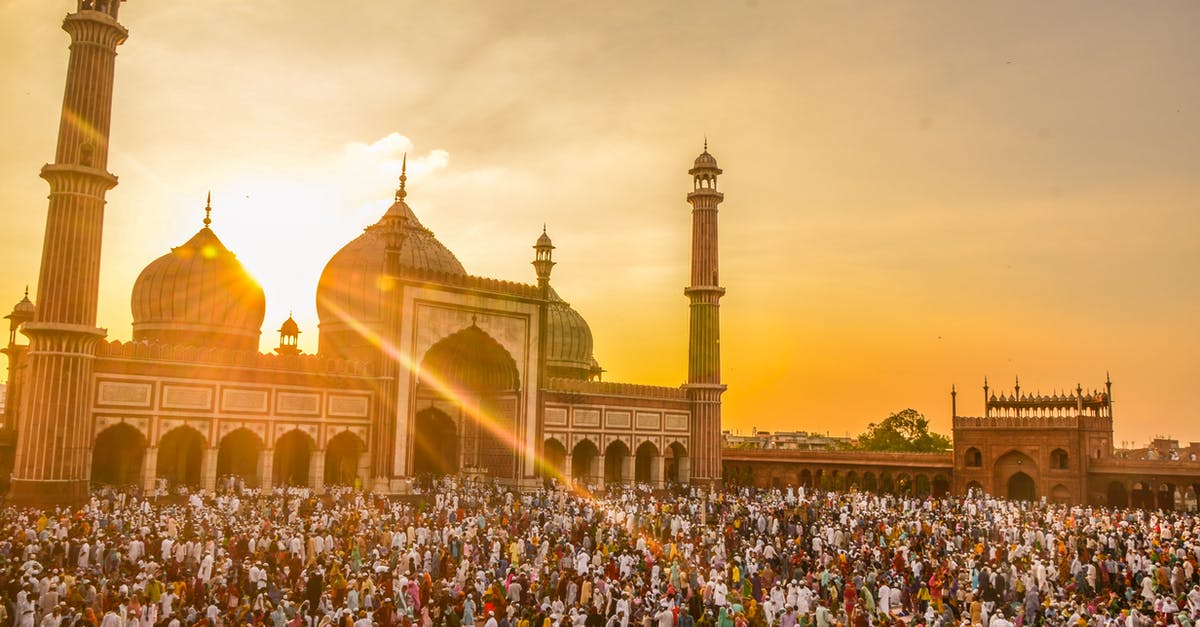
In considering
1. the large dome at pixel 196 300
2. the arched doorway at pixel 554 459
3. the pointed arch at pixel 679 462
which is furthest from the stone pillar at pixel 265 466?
the pointed arch at pixel 679 462

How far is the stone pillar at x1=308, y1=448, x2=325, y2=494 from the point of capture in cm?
3031

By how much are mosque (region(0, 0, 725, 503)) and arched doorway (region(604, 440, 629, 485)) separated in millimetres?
84

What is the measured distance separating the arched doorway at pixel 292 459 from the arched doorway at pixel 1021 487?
27.6m

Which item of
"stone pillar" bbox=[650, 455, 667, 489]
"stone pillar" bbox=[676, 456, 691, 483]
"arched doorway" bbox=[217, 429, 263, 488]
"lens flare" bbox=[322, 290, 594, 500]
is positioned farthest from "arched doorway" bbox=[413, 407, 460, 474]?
"stone pillar" bbox=[676, 456, 691, 483]

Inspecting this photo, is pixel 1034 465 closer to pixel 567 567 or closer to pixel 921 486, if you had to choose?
pixel 921 486

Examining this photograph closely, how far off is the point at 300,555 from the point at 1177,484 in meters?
32.1

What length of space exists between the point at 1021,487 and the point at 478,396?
882 inches

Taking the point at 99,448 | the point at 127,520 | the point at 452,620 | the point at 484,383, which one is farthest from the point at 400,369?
the point at 452,620

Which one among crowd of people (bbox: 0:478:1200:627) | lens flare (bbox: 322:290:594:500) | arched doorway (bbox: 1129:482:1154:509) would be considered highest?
lens flare (bbox: 322:290:594:500)

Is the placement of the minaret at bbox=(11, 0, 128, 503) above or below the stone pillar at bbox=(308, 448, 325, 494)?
above

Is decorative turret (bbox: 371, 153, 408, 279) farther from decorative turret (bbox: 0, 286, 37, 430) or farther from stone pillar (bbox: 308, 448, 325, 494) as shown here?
decorative turret (bbox: 0, 286, 37, 430)

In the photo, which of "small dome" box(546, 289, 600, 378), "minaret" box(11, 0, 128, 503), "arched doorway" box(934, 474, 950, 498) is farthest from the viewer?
"small dome" box(546, 289, 600, 378)

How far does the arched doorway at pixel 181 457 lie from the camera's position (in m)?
29.8

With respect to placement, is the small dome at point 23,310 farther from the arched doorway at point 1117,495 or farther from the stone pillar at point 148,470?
the arched doorway at point 1117,495
